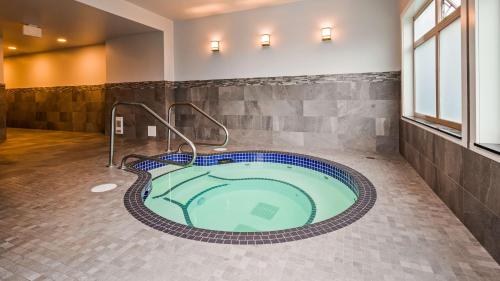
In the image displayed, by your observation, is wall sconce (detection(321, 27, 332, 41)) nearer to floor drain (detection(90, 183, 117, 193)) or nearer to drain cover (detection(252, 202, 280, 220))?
drain cover (detection(252, 202, 280, 220))

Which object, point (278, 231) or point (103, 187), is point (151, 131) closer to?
point (103, 187)

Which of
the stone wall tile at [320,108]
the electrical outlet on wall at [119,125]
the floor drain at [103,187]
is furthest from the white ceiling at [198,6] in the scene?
the floor drain at [103,187]

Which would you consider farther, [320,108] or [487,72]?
[320,108]

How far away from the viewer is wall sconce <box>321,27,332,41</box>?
471cm

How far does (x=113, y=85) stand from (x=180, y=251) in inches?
233

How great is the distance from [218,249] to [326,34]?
4.13m

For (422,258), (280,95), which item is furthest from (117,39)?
(422,258)

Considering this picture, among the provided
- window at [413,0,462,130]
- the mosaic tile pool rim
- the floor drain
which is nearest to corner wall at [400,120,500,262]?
window at [413,0,462,130]

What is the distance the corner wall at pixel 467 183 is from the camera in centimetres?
147

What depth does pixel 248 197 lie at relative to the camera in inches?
137

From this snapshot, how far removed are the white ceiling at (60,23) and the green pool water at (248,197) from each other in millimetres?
2993

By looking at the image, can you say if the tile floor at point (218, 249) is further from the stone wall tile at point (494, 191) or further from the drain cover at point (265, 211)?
the drain cover at point (265, 211)

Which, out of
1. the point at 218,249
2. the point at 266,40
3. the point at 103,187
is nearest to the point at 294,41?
the point at 266,40

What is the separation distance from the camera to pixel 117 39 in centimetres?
635
